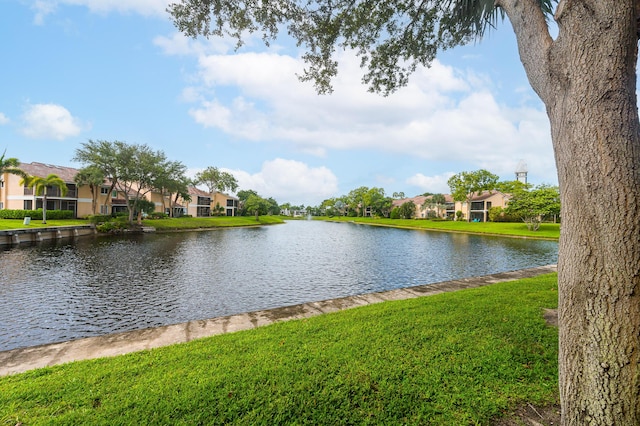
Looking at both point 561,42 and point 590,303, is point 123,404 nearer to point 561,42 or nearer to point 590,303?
point 590,303

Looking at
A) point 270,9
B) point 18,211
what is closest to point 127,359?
point 270,9

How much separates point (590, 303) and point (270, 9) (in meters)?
7.49

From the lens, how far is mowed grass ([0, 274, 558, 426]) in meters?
2.59

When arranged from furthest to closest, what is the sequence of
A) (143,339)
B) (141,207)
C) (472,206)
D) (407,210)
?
1. (407,210)
2. (472,206)
3. (141,207)
4. (143,339)

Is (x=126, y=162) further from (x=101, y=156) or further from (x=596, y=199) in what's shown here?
(x=596, y=199)

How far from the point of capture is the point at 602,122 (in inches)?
80.0

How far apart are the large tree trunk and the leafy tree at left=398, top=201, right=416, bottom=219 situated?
67.1 metres

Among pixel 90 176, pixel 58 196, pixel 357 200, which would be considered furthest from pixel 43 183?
pixel 357 200

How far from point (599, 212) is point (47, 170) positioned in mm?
48654

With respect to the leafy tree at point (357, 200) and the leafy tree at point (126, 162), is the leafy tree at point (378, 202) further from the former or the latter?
the leafy tree at point (126, 162)

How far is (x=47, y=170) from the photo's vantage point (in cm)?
3447

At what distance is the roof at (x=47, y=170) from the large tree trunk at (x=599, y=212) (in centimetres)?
4473

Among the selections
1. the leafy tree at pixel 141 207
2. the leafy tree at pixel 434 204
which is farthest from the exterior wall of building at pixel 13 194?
the leafy tree at pixel 434 204

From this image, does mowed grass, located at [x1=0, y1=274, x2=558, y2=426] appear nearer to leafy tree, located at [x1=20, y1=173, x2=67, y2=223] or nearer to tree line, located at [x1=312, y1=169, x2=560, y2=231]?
leafy tree, located at [x1=20, y1=173, x2=67, y2=223]
